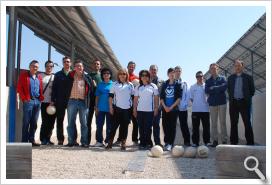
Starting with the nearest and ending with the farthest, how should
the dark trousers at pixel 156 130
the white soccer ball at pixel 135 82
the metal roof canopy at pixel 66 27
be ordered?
the dark trousers at pixel 156 130, the white soccer ball at pixel 135 82, the metal roof canopy at pixel 66 27

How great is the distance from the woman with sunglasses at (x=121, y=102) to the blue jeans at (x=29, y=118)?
51.5 inches

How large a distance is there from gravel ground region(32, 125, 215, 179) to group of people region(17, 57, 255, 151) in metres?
0.55

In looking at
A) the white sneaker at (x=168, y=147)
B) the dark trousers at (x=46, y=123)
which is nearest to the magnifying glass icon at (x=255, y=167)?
the white sneaker at (x=168, y=147)

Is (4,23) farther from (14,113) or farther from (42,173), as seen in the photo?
(14,113)

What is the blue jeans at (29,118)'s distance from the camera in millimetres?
7695

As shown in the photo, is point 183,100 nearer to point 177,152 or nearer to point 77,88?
point 177,152

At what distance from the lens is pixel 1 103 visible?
3.02m

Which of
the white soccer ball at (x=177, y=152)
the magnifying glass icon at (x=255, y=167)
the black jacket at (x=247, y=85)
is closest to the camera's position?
the magnifying glass icon at (x=255, y=167)

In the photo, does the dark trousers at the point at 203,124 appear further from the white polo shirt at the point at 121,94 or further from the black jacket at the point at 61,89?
the black jacket at the point at 61,89

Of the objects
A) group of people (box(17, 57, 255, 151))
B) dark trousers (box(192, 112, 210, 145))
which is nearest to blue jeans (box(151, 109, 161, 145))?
group of people (box(17, 57, 255, 151))

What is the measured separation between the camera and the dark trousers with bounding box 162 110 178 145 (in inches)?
316

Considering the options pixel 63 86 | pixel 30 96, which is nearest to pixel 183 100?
pixel 63 86

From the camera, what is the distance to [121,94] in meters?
7.78

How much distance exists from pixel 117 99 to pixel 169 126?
3.53 feet
